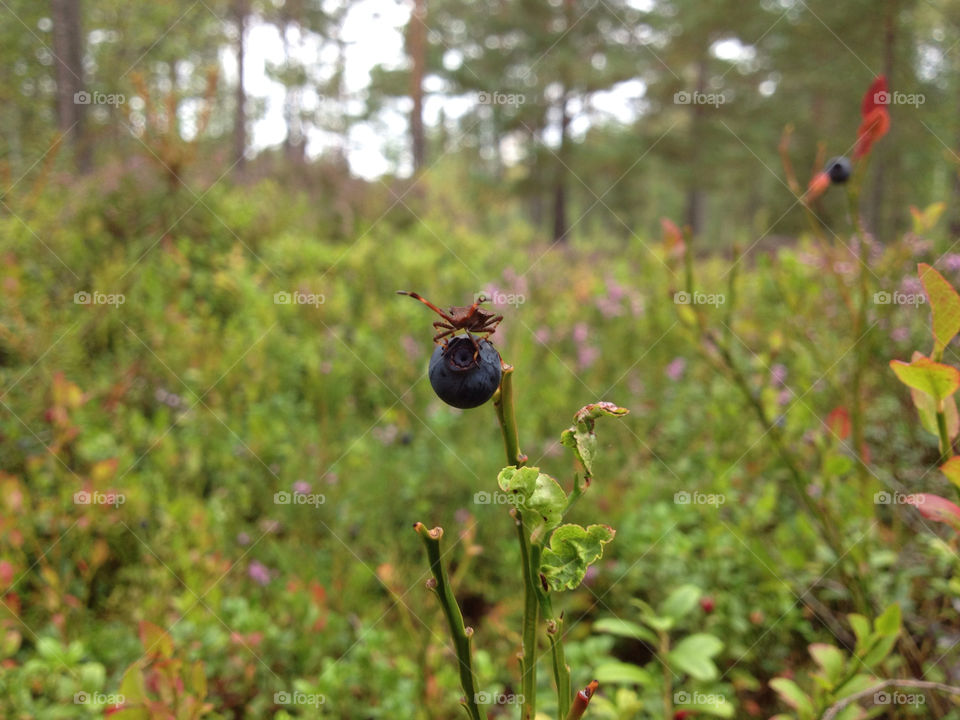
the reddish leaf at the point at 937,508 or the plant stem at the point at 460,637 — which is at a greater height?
→ the reddish leaf at the point at 937,508

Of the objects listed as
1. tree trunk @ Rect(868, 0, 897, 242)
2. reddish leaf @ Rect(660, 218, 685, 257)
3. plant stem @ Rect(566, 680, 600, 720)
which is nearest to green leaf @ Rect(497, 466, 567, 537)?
plant stem @ Rect(566, 680, 600, 720)

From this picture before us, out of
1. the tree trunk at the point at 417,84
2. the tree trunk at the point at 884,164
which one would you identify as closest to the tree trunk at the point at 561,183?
the tree trunk at the point at 417,84

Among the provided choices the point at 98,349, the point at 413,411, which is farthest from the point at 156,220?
the point at 413,411

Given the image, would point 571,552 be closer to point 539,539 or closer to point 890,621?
point 539,539

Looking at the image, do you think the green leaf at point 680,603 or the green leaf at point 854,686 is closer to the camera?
the green leaf at point 854,686

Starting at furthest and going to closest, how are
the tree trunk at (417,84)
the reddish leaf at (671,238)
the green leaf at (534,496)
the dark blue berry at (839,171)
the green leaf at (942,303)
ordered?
the tree trunk at (417,84), the dark blue berry at (839,171), the reddish leaf at (671,238), the green leaf at (942,303), the green leaf at (534,496)

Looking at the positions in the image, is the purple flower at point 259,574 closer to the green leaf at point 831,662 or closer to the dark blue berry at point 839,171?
the green leaf at point 831,662
